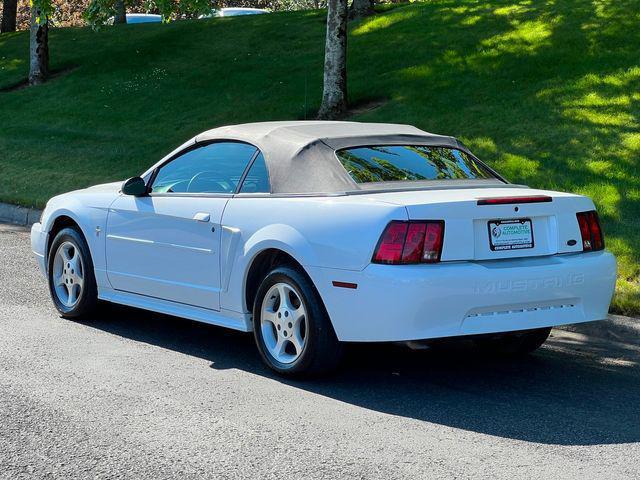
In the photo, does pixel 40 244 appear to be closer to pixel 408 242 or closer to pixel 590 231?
pixel 408 242

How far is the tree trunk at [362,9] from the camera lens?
25.2 metres

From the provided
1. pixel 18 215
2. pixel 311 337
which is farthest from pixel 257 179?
pixel 18 215

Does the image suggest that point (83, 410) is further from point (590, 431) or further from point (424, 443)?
point (590, 431)

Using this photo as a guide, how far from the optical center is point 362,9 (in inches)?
995

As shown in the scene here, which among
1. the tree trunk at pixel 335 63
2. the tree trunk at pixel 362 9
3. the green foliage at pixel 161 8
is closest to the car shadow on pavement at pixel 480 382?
the tree trunk at pixel 335 63

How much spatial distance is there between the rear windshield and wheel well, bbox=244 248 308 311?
2.14 ft

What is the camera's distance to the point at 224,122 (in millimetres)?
19266

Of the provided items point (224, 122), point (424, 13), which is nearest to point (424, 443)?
point (224, 122)

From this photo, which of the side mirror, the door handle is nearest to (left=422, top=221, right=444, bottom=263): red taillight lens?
the door handle

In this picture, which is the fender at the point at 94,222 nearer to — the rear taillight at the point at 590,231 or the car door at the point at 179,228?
the car door at the point at 179,228

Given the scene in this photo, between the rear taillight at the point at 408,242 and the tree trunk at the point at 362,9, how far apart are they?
20.0 metres

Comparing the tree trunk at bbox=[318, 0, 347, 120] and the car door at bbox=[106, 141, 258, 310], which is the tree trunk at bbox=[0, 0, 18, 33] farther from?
the car door at bbox=[106, 141, 258, 310]

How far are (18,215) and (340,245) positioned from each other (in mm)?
9435

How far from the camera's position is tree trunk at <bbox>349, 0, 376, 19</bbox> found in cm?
2517
